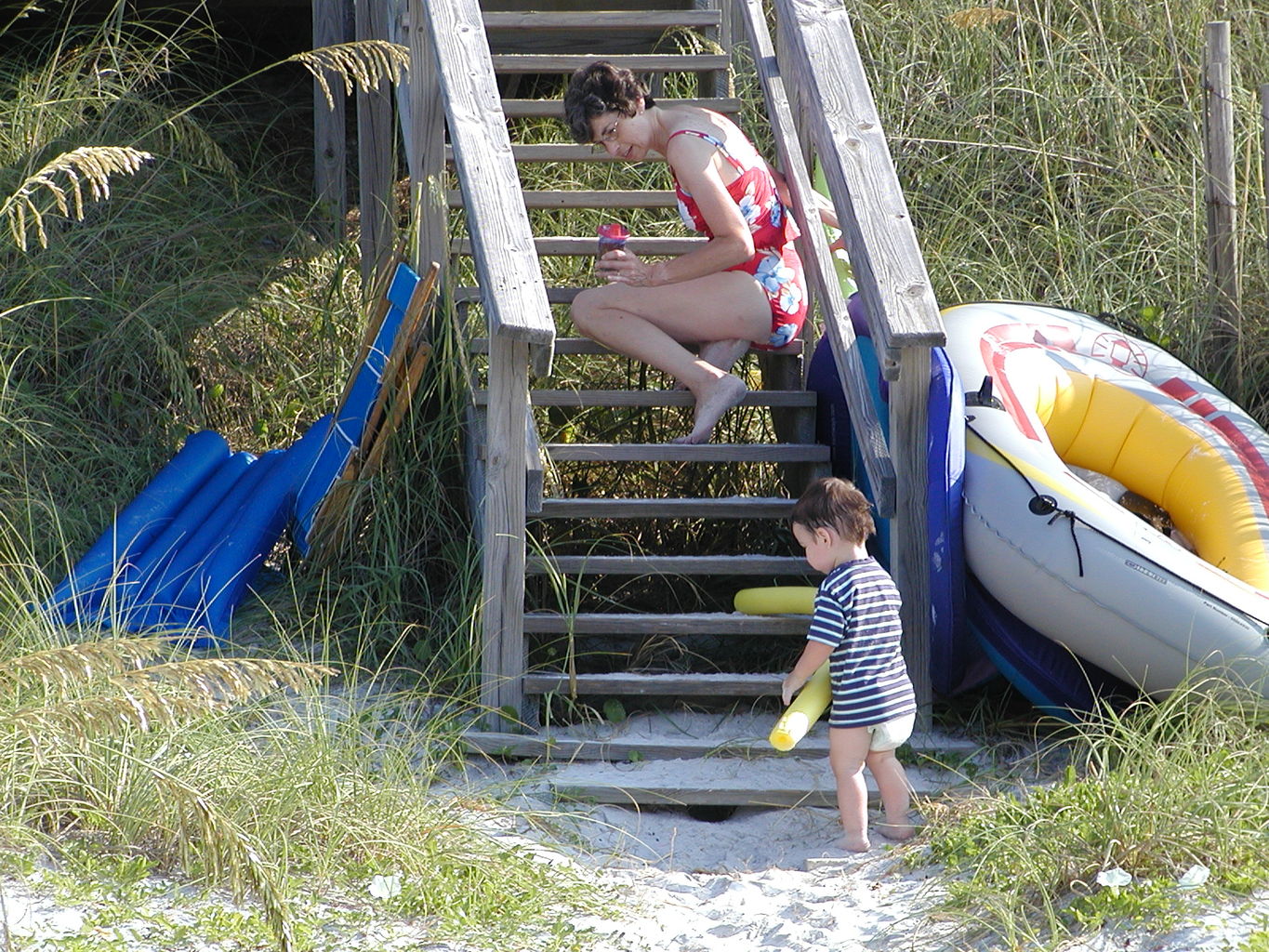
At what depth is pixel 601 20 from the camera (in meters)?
5.75

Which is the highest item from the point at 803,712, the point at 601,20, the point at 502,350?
the point at 601,20

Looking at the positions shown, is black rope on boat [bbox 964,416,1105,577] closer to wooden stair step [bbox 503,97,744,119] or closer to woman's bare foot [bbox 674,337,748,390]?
woman's bare foot [bbox 674,337,748,390]

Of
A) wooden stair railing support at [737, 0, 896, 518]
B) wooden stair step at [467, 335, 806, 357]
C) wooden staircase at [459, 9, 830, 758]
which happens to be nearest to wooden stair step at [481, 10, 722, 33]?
wooden staircase at [459, 9, 830, 758]

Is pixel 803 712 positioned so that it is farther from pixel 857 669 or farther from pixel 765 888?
pixel 765 888

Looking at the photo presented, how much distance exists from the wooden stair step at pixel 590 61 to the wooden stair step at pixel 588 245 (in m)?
0.64

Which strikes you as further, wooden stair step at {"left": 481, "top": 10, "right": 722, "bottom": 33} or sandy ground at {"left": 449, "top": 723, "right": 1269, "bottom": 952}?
wooden stair step at {"left": 481, "top": 10, "right": 722, "bottom": 33}

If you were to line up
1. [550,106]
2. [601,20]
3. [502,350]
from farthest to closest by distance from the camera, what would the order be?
[601,20] → [550,106] → [502,350]

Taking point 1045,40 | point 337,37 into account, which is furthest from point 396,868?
point 1045,40

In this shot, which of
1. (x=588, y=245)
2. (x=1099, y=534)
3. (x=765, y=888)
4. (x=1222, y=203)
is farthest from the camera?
(x=1222, y=203)

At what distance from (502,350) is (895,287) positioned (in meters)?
1.03

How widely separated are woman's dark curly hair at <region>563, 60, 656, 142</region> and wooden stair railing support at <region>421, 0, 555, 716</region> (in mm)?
254

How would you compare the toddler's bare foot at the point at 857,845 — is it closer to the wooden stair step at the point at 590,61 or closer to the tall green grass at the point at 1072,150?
the tall green grass at the point at 1072,150

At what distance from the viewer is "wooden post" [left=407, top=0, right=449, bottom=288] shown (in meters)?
4.72

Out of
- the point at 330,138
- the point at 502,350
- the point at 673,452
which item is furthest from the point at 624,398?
the point at 330,138
